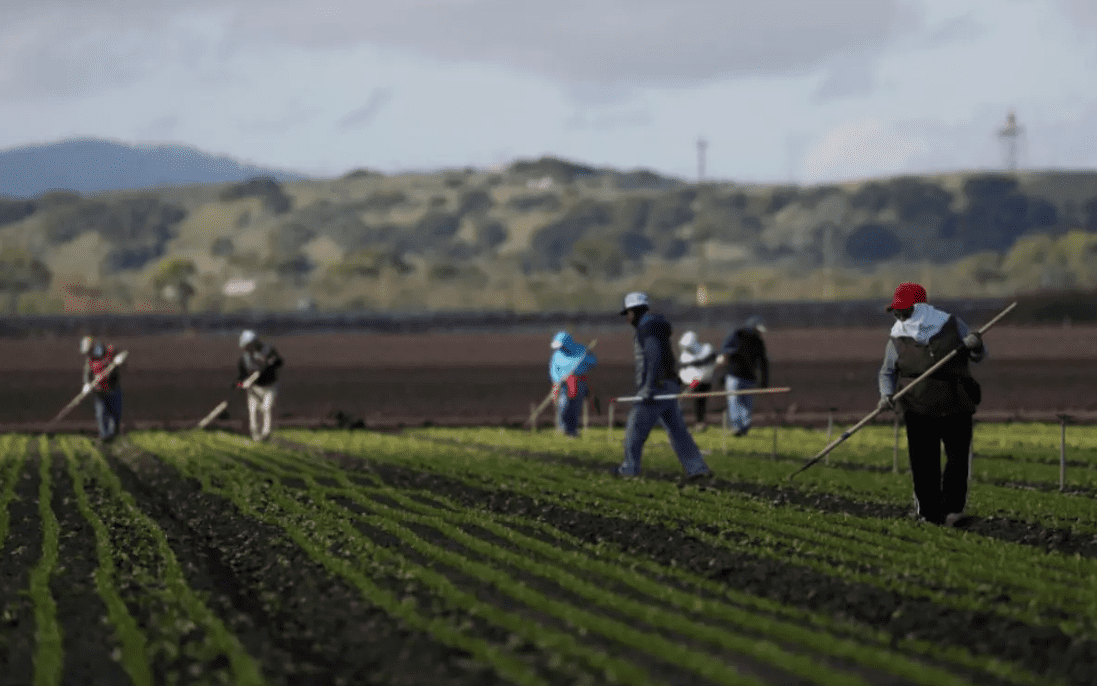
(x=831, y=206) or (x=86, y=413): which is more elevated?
(x=831, y=206)

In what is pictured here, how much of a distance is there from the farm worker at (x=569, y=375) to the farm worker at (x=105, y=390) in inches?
278

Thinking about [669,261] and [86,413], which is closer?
[86,413]

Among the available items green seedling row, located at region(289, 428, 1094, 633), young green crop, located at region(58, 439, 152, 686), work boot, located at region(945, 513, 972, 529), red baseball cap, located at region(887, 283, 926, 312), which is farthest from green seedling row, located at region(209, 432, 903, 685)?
red baseball cap, located at region(887, 283, 926, 312)

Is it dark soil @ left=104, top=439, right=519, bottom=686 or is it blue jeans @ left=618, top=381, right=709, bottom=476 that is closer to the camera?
dark soil @ left=104, top=439, right=519, bottom=686

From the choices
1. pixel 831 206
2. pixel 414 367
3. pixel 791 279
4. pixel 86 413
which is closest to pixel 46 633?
pixel 86 413

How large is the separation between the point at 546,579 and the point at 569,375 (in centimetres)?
1645

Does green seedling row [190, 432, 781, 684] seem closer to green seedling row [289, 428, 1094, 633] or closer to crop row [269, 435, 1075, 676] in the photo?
crop row [269, 435, 1075, 676]

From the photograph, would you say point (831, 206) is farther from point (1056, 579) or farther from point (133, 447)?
point (1056, 579)

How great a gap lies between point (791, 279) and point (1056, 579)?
13248 centimetres

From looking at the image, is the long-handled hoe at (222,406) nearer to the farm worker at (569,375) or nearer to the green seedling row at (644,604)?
the farm worker at (569,375)

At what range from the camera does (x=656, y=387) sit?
778 inches

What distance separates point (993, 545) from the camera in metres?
13.1

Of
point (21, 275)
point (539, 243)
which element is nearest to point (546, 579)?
point (21, 275)

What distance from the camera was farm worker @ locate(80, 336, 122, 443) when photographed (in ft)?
96.6
